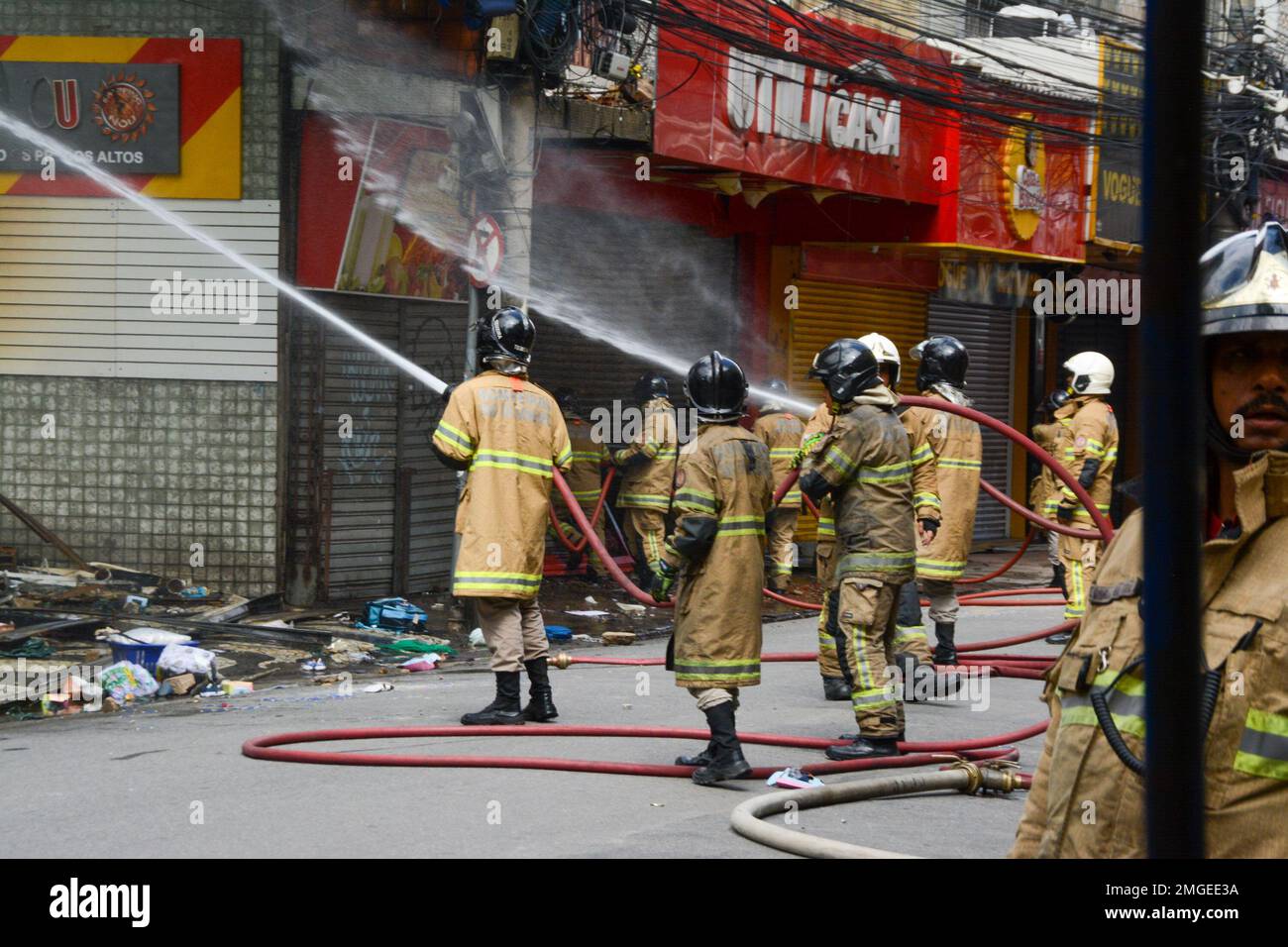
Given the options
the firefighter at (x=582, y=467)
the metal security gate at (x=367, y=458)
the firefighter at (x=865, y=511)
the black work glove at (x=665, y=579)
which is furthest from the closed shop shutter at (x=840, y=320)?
the black work glove at (x=665, y=579)

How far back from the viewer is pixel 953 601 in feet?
31.5

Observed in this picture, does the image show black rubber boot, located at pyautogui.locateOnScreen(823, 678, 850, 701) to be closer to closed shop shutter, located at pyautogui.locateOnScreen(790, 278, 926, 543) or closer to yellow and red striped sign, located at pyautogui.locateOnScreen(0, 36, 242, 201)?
yellow and red striped sign, located at pyautogui.locateOnScreen(0, 36, 242, 201)

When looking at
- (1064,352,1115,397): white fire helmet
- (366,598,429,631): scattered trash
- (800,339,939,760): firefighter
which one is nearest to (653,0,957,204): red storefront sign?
(1064,352,1115,397): white fire helmet

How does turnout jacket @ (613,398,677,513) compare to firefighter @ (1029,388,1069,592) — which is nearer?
firefighter @ (1029,388,1069,592)

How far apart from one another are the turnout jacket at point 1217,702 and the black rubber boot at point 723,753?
377 centimetres

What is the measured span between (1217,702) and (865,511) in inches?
198

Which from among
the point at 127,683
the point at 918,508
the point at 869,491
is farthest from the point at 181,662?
the point at 918,508

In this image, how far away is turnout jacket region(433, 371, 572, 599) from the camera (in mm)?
7285

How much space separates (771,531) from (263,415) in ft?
16.3

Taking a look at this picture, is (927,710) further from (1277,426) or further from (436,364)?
(1277,426)

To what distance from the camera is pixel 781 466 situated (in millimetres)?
13938

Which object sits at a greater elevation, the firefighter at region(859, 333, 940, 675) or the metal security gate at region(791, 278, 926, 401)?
the metal security gate at region(791, 278, 926, 401)

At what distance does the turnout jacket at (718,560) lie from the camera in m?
6.20
